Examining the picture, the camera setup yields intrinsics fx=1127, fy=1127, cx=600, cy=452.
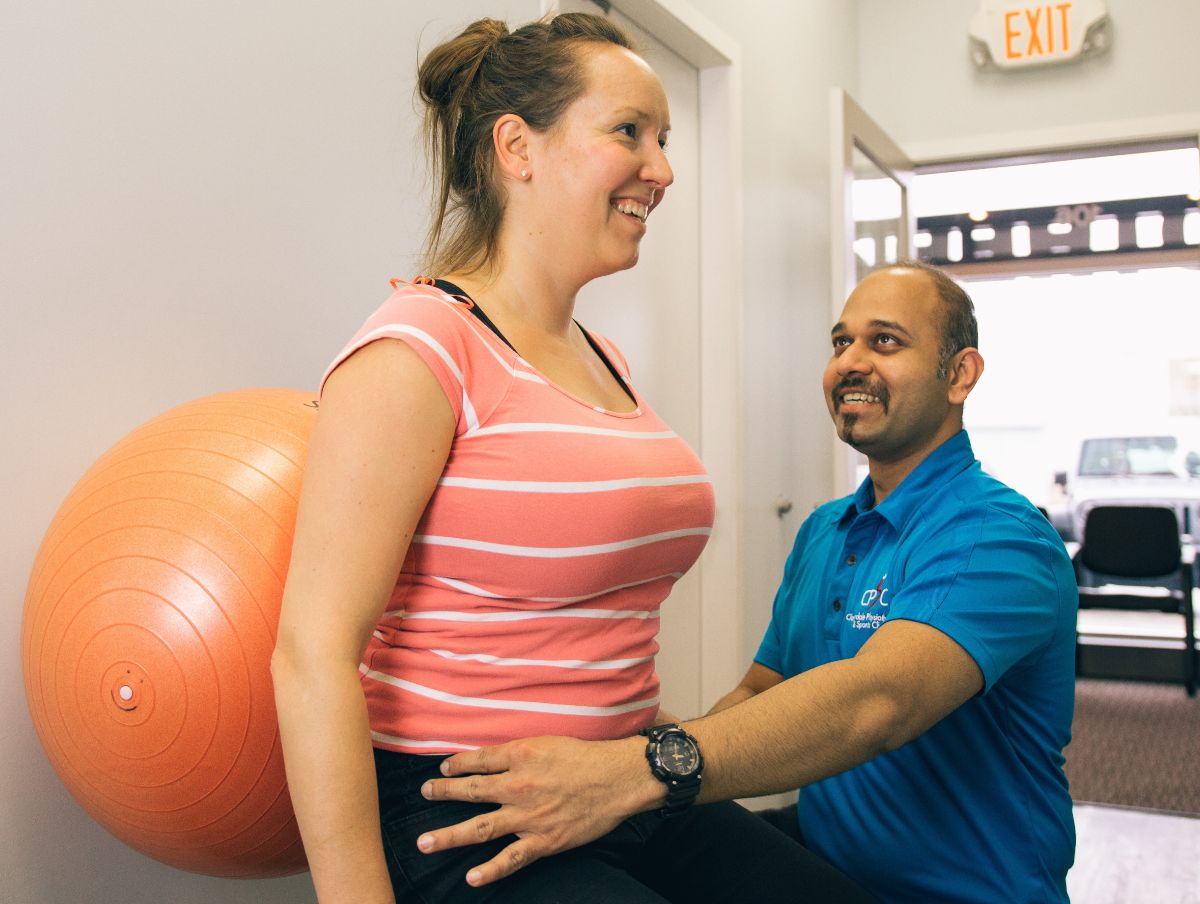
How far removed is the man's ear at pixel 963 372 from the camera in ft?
5.52

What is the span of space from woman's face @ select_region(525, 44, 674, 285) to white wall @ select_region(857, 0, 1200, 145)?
372 centimetres

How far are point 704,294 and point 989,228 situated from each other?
476 centimetres

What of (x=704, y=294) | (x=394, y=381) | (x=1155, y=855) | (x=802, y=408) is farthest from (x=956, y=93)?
(x=394, y=381)

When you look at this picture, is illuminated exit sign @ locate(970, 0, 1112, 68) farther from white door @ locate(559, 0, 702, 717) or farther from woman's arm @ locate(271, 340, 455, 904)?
woman's arm @ locate(271, 340, 455, 904)

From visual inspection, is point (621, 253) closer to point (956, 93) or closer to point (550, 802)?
point (550, 802)

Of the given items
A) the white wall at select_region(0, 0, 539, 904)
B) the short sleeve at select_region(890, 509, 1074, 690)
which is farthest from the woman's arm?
the short sleeve at select_region(890, 509, 1074, 690)

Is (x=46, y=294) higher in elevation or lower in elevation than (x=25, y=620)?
higher

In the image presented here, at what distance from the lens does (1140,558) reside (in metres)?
5.78

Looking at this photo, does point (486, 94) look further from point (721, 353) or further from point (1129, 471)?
point (1129, 471)

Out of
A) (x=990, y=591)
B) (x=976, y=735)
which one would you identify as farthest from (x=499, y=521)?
(x=976, y=735)

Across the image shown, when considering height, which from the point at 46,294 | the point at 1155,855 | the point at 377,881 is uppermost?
the point at 46,294

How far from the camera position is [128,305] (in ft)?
4.59

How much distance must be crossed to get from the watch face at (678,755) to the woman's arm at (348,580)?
10.8 inches

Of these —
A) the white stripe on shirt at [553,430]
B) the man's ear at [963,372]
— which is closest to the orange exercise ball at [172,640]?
the white stripe on shirt at [553,430]
